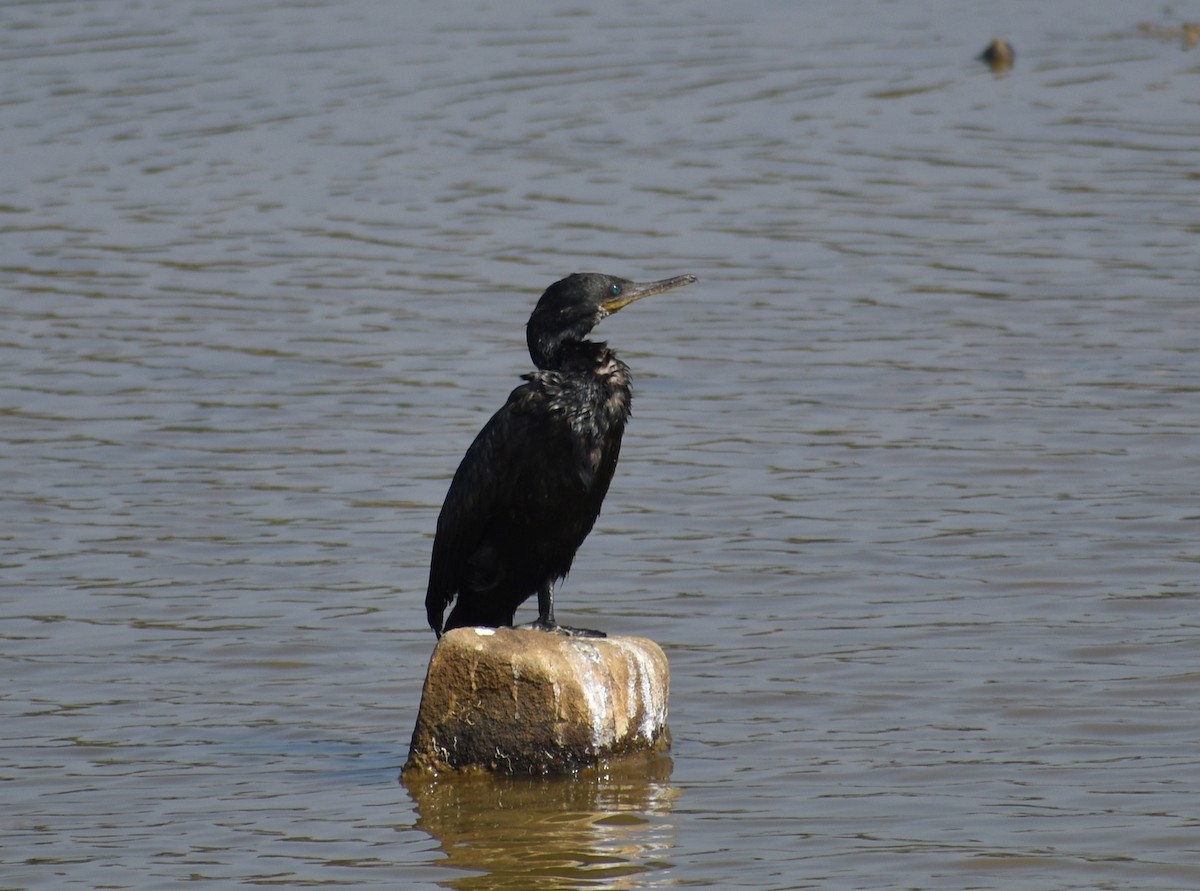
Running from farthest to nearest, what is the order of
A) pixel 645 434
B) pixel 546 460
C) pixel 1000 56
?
pixel 1000 56, pixel 645 434, pixel 546 460

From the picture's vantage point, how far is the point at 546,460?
615cm

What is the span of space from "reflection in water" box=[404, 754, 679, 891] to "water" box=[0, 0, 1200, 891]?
0.02m

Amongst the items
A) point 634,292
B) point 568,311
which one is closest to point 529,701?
point 568,311

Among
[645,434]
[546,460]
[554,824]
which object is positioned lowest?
[554,824]

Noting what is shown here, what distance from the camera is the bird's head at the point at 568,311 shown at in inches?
245

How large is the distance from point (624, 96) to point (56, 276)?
5535 mm

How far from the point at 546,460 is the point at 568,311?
433mm

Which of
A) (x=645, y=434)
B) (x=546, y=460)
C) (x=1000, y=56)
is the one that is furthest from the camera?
(x=1000, y=56)

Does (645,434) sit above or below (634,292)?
below

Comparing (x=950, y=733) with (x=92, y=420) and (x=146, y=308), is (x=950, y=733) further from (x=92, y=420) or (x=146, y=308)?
(x=146, y=308)

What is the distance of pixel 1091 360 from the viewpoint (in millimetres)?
10922

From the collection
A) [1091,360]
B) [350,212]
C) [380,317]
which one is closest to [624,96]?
[350,212]

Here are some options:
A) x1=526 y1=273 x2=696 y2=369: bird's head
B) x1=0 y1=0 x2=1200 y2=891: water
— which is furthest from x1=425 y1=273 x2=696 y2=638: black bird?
x1=0 y1=0 x2=1200 y2=891: water

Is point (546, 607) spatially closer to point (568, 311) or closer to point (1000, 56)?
point (568, 311)
